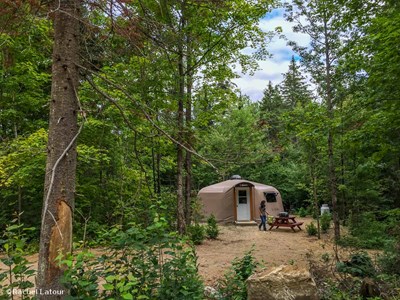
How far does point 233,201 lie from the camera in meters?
13.9

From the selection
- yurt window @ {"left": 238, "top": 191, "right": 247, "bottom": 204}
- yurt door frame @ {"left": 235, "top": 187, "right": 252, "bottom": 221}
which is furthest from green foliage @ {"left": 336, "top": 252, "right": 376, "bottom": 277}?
yurt window @ {"left": 238, "top": 191, "right": 247, "bottom": 204}

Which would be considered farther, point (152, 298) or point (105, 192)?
point (105, 192)

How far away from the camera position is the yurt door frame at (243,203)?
1398 cm

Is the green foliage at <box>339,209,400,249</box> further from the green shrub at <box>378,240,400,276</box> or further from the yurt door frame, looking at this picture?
the yurt door frame

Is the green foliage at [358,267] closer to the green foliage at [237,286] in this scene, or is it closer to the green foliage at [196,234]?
the green foliage at [237,286]

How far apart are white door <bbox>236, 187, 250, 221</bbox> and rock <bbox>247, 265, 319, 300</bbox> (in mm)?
10493

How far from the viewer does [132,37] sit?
279 centimetres

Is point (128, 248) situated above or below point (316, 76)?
below

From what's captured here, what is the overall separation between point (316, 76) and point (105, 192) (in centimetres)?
751

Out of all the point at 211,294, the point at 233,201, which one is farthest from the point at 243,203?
the point at 211,294

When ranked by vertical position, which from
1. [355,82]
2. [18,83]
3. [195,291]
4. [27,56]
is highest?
[27,56]

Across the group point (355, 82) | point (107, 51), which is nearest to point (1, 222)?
point (107, 51)

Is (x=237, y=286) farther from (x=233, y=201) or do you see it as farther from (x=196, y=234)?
(x=233, y=201)

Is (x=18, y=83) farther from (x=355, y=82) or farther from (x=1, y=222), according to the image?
(x=355, y=82)
